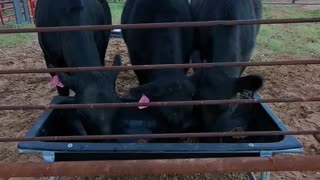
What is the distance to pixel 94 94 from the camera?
9.60ft

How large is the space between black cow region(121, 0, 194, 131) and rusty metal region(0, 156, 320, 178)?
1.31 metres

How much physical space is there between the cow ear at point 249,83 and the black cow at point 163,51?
338 mm

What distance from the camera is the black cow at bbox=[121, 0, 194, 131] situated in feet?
9.54

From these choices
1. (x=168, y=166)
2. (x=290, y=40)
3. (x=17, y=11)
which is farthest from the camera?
(x=17, y=11)

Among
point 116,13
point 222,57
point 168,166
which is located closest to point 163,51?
point 222,57

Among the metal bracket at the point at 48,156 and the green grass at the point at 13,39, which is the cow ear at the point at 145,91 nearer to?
the metal bracket at the point at 48,156

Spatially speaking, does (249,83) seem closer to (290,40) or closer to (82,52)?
(82,52)

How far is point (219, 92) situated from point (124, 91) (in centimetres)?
210

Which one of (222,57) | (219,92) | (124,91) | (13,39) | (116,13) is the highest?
(222,57)

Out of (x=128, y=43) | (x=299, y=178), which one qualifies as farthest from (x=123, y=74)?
(x=299, y=178)

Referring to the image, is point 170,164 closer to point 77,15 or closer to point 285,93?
point 77,15

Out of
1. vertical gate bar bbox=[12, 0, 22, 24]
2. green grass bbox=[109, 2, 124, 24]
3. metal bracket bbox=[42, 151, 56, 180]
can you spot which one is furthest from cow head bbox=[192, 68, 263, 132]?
vertical gate bar bbox=[12, 0, 22, 24]

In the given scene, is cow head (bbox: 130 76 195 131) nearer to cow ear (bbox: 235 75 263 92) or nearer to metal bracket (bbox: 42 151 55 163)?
cow ear (bbox: 235 75 263 92)

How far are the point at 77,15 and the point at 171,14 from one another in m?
Answer: 0.85
